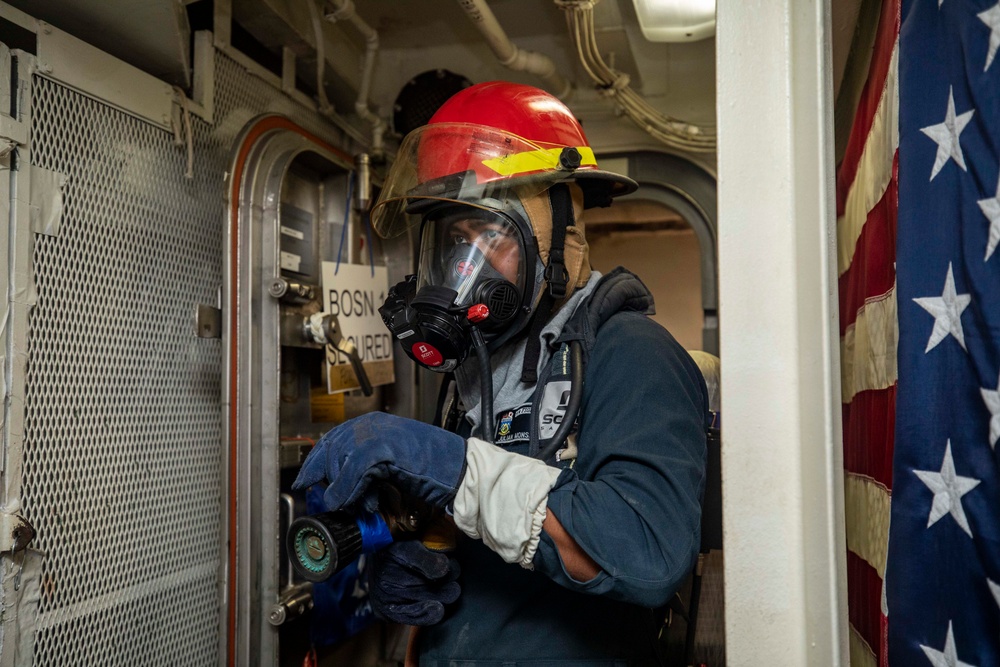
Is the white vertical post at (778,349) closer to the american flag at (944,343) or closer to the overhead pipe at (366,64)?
the american flag at (944,343)

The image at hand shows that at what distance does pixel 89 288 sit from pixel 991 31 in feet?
6.78

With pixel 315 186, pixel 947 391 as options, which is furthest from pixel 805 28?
pixel 315 186

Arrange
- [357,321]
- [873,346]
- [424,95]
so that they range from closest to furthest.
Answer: [873,346] → [357,321] → [424,95]

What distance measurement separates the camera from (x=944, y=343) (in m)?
1.07

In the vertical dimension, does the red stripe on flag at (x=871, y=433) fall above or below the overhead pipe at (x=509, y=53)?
below

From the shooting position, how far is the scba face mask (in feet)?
5.90

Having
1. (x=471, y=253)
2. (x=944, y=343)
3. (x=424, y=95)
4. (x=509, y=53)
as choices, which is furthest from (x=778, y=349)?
(x=424, y=95)

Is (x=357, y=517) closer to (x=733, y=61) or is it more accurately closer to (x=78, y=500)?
(x=78, y=500)

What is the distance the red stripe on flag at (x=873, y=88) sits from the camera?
151cm

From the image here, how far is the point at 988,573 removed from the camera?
0.96 metres

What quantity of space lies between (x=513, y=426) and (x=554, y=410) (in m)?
0.15

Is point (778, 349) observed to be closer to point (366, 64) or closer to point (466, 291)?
point (466, 291)

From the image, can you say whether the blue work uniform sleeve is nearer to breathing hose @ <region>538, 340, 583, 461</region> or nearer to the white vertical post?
breathing hose @ <region>538, 340, 583, 461</region>

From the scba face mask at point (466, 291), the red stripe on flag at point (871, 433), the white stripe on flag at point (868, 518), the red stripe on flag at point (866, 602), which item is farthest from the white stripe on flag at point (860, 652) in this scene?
the scba face mask at point (466, 291)
